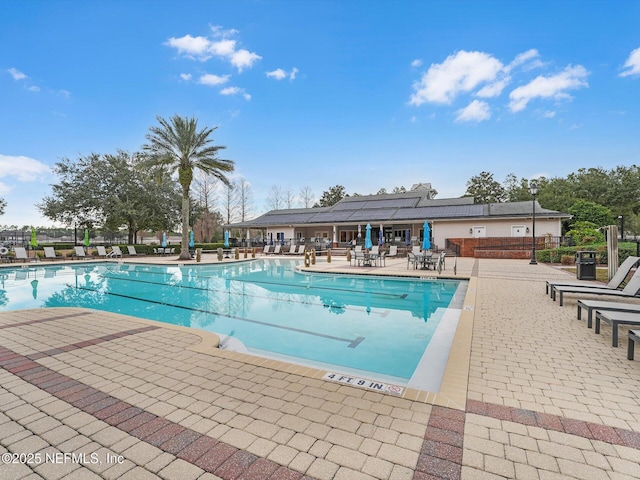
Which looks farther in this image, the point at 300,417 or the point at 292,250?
the point at 292,250

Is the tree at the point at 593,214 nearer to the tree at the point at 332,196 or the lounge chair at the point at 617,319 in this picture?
the tree at the point at 332,196

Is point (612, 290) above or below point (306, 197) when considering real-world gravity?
below

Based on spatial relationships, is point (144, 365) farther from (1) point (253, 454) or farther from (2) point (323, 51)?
(2) point (323, 51)

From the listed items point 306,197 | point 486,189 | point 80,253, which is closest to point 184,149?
point 80,253

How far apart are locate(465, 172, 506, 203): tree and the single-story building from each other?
9.58m

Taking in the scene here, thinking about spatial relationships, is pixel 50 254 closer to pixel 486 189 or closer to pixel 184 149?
pixel 184 149

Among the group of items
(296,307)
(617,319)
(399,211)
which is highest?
(399,211)

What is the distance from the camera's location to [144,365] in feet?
11.8

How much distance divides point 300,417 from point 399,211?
93.7 feet

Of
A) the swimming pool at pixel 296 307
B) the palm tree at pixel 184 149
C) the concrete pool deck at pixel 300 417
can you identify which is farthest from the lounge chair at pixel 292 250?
the concrete pool deck at pixel 300 417

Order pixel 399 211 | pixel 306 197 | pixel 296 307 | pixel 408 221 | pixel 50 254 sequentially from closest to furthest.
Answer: pixel 296 307 < pixel 50 254 < pixel 408 221 < pixel 399 211 < pixel 306 197

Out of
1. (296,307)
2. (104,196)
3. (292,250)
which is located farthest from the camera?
(104,196)

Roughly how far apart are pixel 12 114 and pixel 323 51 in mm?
17247

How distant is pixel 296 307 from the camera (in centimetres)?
823
